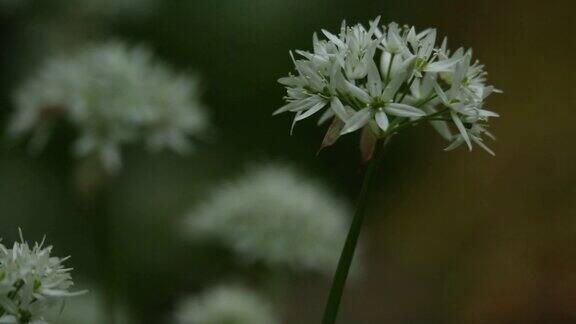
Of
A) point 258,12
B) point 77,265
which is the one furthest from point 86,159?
point 258,12

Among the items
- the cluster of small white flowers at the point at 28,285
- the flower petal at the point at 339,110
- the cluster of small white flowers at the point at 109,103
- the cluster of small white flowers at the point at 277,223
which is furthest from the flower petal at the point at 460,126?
the cluster of small white flowers at the point at 277,223

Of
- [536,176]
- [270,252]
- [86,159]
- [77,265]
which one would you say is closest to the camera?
[86,159]

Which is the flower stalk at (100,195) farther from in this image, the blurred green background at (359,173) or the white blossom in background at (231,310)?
the blurred green background at (359,173)

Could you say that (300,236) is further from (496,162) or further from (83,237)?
(496,162)

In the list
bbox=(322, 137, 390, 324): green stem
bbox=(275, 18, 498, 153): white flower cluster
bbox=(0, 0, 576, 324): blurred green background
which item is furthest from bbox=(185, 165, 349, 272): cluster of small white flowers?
bbox=(322, 137, 390, 324): green stem

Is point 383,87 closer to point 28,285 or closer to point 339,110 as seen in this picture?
point 339,110

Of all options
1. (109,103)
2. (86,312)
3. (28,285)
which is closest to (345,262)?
(28,285)
